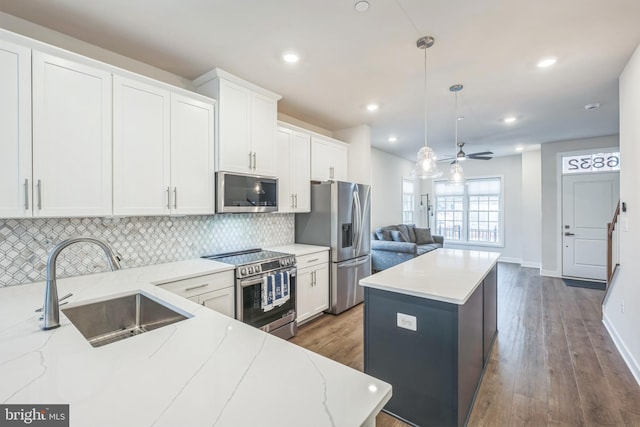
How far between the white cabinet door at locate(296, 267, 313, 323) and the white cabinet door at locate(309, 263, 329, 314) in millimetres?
64

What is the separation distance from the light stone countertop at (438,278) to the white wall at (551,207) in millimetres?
4072

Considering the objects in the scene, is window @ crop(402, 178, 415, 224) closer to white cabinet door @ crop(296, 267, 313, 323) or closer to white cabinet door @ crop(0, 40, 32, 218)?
white cabinet door @ crop(296, 267, 313, 323)

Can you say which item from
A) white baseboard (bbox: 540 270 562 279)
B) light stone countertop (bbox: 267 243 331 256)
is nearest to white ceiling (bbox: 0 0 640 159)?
light stone countertop (bbox: 267 243 331 256)

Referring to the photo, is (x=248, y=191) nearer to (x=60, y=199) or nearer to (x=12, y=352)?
(x=60, y=199)

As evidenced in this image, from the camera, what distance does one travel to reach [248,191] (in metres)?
3.02

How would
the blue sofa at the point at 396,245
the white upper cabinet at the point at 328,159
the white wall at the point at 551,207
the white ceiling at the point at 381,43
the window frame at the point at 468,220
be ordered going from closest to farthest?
1. the white ceiling at the point at 381,43
2. the white upper cabinet at the point at 328,159
3. the blue sofa at the point at 396,245
4. the white wall at the point at 551,207
5. the window frame at the point at 468,220

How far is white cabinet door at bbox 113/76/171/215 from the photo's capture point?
2.17 meters

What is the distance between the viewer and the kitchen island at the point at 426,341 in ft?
5.73

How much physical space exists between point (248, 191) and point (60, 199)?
1483mm

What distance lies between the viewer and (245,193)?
9.81ft

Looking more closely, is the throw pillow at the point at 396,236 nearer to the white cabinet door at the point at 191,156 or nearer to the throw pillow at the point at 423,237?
the throw pillow at the point at 423,237

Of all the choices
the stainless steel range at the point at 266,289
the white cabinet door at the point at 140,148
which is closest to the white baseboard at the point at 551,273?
the stainless steel range at the point at 266,289

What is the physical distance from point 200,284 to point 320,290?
1719mm

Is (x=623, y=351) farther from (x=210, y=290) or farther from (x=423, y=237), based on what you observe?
(x=423, y=237)
